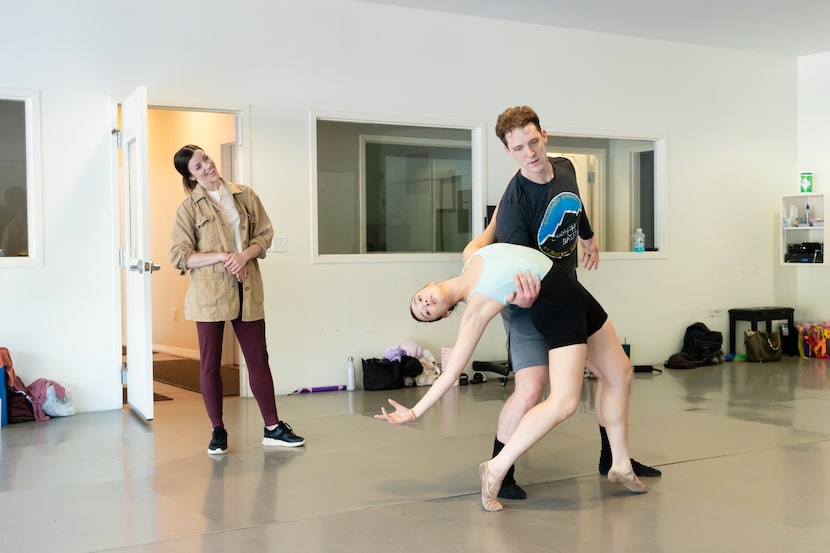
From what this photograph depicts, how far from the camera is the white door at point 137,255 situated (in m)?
5.30

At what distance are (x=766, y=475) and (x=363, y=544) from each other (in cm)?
198

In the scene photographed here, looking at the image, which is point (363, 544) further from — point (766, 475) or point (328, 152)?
point (328, 152)

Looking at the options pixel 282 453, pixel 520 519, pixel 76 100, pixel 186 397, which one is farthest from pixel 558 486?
pixel 76 100

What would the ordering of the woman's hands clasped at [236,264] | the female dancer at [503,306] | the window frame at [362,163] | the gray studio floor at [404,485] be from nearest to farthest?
the gray studio floor at [404,485] → the female dancer at [503,306] → the woman's hands clasped at [236,264] → the window frame at [362,163]

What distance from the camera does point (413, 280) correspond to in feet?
23.6

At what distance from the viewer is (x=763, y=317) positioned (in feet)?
27.9

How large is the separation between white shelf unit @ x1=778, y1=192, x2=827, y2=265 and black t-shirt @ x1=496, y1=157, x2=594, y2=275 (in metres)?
5.79

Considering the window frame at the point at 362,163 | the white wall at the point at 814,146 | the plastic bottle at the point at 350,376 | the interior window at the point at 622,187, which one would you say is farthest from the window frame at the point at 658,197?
the plastic bottle at the point at 350,376

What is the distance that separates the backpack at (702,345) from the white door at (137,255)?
4864 millimetres

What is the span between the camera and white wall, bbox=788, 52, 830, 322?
8930 mm

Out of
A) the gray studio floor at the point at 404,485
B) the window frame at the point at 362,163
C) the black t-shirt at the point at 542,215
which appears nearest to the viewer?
the gray studio floor at the point at 404,485

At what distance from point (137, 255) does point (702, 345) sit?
5119 mm

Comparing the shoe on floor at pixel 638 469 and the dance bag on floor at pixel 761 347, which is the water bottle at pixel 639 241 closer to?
the dance bag on floor at pixel 761 347

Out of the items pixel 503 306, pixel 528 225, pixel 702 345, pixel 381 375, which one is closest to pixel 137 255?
pixel 381 375
